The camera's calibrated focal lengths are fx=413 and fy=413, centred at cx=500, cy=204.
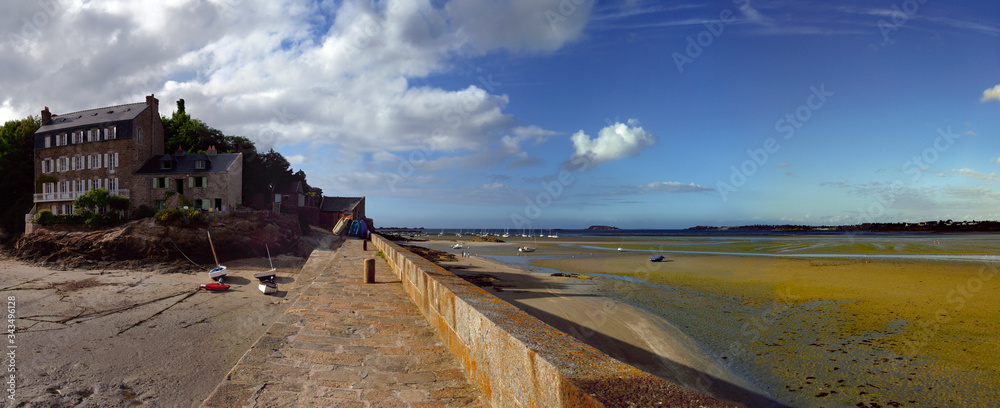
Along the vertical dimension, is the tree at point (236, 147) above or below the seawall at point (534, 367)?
above

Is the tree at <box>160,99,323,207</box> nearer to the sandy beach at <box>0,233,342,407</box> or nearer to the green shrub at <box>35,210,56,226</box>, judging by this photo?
the green shrub at <box>35,210,56,226</box>

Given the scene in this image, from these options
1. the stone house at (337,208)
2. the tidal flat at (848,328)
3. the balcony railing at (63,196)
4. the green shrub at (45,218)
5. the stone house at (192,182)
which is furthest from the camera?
the stone house at (337,208)

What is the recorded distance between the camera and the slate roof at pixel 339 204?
2043 inches

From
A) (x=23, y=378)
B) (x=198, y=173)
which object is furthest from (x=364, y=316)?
(x=198, y=173)

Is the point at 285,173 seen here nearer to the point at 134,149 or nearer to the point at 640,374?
the point at 134,149

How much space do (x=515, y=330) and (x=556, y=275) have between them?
760 inches

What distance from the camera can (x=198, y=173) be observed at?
109 ft

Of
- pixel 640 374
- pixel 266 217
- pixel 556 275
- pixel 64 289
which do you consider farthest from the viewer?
pixel 266 217

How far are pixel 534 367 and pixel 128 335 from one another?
46.0ft

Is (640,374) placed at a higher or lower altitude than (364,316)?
higher

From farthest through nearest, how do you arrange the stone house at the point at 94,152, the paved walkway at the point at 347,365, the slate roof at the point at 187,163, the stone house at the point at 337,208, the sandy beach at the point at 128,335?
1. the stone house at the point at 337,208
2. the slate roof at the point at 187,163
3. the stone house at the point at 94,152
4. the sandy beach at the point at 128,335
5. the paved walkway at the point at 347,365

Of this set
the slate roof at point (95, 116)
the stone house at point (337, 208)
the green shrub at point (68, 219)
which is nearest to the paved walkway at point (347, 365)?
the green shrub at point (68, 219)

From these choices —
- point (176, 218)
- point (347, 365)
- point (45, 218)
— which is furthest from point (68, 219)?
point (347, 365)

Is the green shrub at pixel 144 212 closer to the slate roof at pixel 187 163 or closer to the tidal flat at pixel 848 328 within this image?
the slate roof at pixel 187 163
